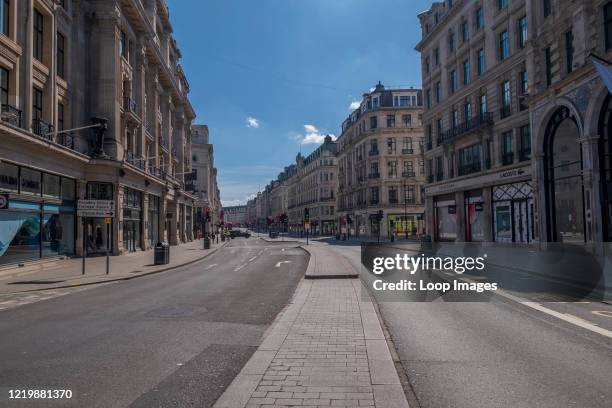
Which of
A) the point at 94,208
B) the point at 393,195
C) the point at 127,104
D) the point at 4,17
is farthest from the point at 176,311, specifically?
the point at 393,195

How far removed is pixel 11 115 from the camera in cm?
1722

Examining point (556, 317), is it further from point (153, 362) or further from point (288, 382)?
point (153, 362)

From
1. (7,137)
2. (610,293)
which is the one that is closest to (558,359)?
(610,293)

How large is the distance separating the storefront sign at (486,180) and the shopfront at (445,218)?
0.88 meters

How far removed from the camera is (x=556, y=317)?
8.69 meters

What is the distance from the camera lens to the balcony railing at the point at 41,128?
804 inches

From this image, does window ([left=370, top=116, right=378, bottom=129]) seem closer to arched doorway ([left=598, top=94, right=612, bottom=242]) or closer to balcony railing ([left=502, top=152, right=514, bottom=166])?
balcony railing ([left=502, top=152, right=514, bottom=166])

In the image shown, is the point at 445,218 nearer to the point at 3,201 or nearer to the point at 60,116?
the point at 60,116

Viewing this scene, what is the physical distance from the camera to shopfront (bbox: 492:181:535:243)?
2905 centimetres

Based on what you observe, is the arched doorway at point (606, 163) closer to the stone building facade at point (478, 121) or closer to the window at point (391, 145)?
the stone building facade at point (478, 121)

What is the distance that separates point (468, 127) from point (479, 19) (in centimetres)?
861

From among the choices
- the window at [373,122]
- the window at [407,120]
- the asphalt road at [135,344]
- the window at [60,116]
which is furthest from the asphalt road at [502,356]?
the window at [373,122]

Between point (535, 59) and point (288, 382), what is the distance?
28165 millimetres

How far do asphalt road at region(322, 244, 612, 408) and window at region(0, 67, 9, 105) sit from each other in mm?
18014
